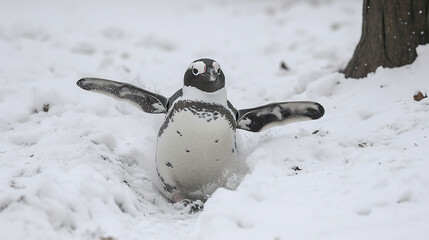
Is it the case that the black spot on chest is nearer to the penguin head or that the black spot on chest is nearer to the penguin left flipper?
the penguin head

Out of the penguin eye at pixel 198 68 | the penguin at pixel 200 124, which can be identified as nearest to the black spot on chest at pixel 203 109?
the penguin at pixel 200 124

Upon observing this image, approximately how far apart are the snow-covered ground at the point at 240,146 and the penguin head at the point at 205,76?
65 cm

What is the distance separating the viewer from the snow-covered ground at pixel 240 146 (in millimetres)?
2875

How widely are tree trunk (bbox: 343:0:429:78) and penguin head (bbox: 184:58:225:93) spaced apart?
7.05 feet

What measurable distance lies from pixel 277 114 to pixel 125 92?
1.37 m

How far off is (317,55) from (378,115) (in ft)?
12.7

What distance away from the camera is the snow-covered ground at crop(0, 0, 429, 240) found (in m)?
2.88

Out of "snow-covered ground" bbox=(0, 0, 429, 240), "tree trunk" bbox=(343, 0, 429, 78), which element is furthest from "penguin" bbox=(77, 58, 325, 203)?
"tree trunk" bbox=(343, 0, 429, 78)

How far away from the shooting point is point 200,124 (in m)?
3.93

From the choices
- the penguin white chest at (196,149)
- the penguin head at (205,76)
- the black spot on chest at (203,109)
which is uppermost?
the penguin head at (205,76)

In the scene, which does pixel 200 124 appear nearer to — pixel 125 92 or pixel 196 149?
pixel 196 149

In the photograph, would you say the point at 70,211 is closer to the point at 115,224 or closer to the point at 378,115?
the point at 115,224

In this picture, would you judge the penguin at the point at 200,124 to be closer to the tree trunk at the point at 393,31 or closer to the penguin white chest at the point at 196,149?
the penguin white chest at the point at 196,149

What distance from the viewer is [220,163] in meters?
4.07
